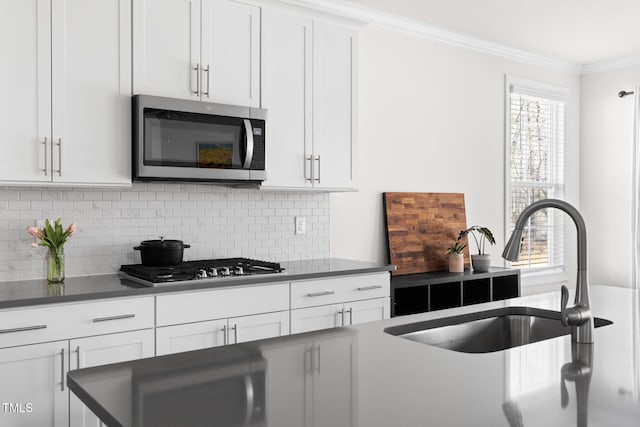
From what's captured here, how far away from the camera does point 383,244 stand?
4445mm

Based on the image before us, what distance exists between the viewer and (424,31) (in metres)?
4.69

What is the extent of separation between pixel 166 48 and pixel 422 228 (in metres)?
2.45

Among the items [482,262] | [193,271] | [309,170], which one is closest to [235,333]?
[193,271]

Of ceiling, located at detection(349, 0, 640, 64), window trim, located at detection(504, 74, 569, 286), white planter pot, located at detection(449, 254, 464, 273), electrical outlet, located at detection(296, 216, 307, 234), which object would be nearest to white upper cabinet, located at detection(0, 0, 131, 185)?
electrical outlet, located at detection(296, 216, 307, 234)

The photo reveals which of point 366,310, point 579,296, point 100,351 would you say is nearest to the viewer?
point 579,296

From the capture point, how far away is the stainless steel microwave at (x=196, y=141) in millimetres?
2965

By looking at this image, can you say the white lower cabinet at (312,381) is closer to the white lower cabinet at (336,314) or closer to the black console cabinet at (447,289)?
the white lower cabinet at (336,314)

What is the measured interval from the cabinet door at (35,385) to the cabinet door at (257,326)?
0.81 m

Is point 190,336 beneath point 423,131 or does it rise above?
beneath

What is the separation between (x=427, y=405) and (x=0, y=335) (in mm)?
1921

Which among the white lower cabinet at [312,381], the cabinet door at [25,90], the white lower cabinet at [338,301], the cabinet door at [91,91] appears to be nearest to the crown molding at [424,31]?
the cabinet door at [91,91]

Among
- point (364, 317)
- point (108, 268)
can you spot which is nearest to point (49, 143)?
point (108, 268)

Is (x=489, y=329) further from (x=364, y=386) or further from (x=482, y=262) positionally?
(x=482, y=262)

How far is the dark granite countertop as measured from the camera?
2441 mm
